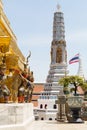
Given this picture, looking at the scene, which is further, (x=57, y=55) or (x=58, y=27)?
(x=58, y=27)

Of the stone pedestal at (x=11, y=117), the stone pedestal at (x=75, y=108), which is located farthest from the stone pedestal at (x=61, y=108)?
the stone pedestal at (x=11, y=117)

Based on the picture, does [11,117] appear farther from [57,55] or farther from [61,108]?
[57,55]

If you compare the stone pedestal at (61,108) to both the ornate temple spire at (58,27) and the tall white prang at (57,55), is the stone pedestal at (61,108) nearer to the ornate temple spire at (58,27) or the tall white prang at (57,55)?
the tall white prang at (57,55)

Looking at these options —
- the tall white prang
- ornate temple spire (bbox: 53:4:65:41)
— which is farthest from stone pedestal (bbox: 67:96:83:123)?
ornate temple spire (bbox: 53:4:65:41)

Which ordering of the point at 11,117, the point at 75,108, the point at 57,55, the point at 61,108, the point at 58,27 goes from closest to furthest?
the point at 11,117 < the point at 75,108 < the point at 61,108 < the point at 57,55 < the point at 58,27

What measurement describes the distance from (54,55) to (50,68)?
259 centimetres

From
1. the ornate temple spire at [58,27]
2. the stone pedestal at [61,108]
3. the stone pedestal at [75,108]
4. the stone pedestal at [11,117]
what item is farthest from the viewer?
the ornate temple spire at [58,27]

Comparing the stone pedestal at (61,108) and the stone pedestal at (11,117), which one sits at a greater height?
the stone pedestal at (61,108)

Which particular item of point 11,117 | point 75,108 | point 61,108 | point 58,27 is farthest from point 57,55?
point 11,117

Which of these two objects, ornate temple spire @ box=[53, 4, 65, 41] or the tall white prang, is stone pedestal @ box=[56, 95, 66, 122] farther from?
ornate temple spire @ box=[53, 4, 65, 41]

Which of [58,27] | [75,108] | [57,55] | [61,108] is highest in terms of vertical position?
[58,27]

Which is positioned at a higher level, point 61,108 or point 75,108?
point 61,108

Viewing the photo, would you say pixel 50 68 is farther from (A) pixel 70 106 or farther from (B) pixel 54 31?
(A) pixel 70 106

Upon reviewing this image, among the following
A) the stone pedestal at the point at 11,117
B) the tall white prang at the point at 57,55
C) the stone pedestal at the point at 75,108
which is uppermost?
the tall white prang at the point at 57,55
